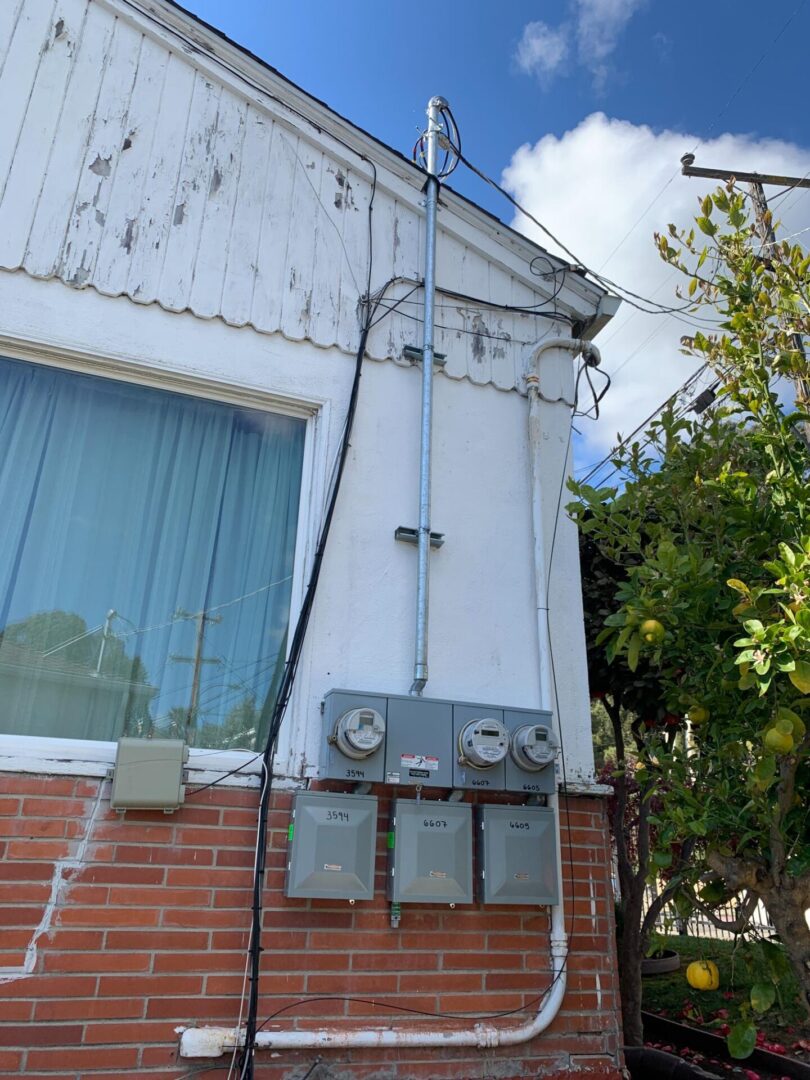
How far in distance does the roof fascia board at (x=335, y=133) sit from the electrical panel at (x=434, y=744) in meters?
2.38

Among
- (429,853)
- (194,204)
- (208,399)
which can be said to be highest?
(194,204)

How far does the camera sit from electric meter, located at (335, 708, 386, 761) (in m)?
3.14

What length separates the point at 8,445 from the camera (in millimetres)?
3379

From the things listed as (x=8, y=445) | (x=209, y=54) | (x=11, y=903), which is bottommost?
(x=11, y=903)

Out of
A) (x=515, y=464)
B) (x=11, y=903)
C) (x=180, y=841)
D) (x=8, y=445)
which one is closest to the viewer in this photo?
(x=11, y=903)

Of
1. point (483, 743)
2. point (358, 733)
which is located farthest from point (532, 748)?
point (358, 733)

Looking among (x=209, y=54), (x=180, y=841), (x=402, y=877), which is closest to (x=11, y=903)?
(x=180, y=841)

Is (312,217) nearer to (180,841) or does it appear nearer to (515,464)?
(515,464)

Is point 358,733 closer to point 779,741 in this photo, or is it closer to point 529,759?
point 529,759

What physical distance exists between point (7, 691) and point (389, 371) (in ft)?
7.35

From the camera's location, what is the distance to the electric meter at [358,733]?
3139 millimetres

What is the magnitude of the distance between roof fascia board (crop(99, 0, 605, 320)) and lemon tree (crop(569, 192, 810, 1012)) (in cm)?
176

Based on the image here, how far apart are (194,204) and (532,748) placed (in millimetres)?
3006

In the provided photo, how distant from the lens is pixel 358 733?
3.15 meters
